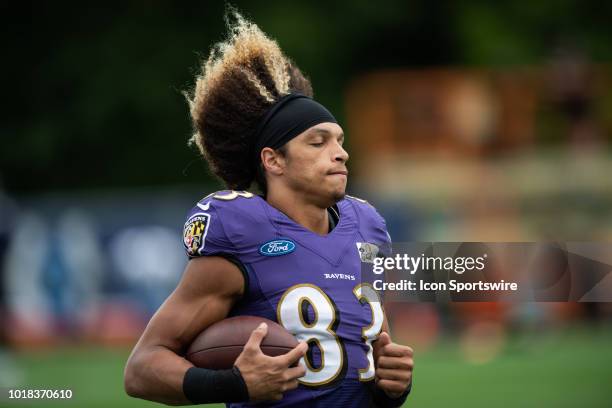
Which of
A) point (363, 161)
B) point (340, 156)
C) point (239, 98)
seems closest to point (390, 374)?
point (340, 156)

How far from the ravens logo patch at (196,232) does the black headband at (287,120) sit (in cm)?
41

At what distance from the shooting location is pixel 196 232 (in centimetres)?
370

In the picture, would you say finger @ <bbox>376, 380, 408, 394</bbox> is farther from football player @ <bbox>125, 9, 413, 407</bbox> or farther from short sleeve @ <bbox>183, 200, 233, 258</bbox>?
short sleeve @ <bbox>183, 200, 233, 258</bbox>

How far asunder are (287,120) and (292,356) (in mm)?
889

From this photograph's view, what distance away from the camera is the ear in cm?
392

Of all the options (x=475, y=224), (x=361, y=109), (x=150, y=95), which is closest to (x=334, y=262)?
(x=475, y=224)

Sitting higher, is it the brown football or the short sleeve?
the short sleeve

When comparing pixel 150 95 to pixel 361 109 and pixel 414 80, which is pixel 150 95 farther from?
pixel 414 80


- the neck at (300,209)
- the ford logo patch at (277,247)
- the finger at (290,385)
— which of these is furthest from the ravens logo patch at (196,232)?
the finger at (290,385)

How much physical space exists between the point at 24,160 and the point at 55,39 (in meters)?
2.81

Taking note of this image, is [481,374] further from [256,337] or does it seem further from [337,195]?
[256,337]

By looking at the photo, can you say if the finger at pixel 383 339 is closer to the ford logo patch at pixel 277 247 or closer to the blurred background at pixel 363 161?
the ford logo patch at pixel 277 247

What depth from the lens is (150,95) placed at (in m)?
21.3

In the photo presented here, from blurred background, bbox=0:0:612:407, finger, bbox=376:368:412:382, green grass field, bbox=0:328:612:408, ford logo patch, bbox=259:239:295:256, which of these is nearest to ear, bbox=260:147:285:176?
ford logo patch, bbox=259:239:295:256
